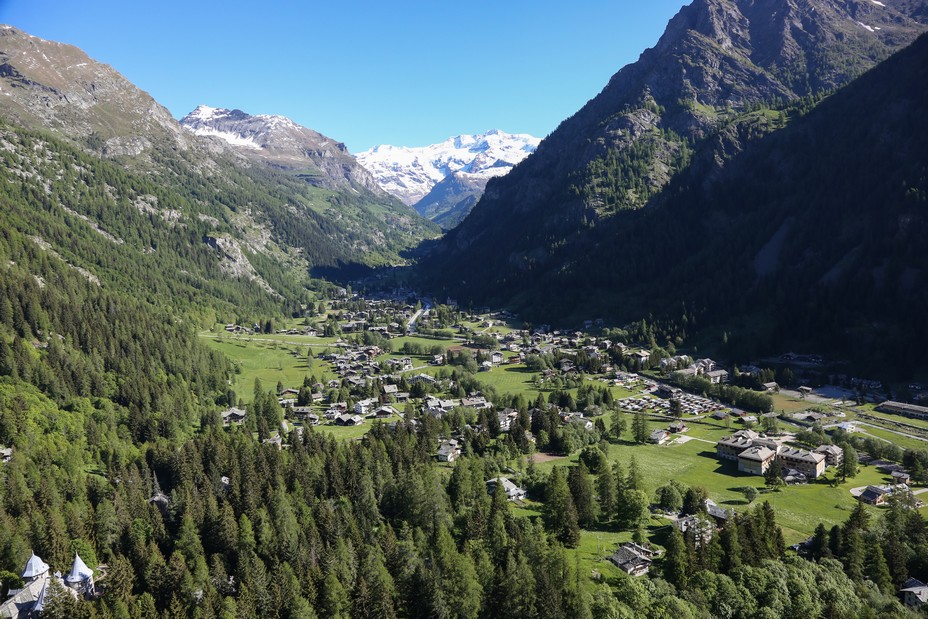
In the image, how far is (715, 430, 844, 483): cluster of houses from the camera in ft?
253

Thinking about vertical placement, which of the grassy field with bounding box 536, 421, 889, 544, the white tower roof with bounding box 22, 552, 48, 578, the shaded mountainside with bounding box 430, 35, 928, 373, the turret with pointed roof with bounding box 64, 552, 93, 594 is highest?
the shaded mountainside with bounding box 430, 35, 928, 373

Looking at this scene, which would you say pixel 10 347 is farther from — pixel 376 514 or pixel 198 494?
pixel 376 514

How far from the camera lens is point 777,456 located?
8094cm

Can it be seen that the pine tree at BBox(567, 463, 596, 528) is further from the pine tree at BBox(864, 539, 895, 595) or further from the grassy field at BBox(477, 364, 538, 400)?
the grassy field at BBox(477, 364, 538, 400)

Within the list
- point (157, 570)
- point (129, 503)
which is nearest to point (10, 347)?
point (129, 503)

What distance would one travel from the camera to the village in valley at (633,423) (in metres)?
66.2

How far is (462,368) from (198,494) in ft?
297

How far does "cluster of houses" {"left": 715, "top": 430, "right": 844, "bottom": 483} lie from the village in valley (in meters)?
0.21

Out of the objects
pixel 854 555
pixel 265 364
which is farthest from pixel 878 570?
pixel 265 364

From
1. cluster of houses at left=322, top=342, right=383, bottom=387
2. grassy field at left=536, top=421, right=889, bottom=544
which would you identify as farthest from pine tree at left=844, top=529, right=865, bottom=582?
cluster of houses at left=322, top=342, right=383, bottom=387

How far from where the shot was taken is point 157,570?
51.5 meters

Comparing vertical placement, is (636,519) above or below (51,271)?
below

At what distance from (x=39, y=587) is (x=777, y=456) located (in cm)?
9107

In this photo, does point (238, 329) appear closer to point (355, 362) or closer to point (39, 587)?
point (355, 362)
